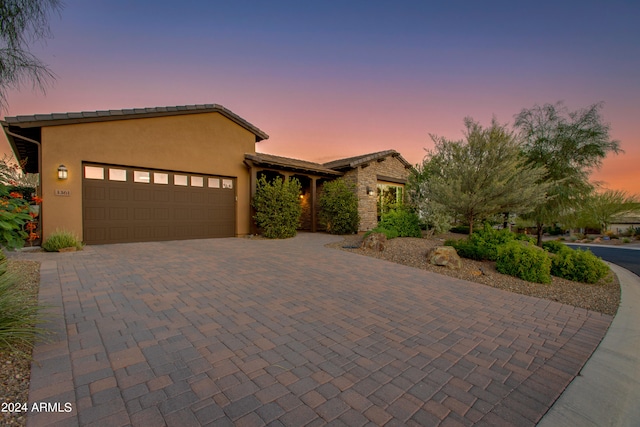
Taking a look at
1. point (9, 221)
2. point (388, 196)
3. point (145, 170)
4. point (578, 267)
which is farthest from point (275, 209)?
point (578, 267)

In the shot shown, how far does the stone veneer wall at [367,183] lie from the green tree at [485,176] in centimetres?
583

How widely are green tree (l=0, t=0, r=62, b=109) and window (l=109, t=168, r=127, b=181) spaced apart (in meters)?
4.29

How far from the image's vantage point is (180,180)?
9758 mm

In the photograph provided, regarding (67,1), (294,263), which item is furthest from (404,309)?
(67,1)

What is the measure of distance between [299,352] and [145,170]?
925 cm

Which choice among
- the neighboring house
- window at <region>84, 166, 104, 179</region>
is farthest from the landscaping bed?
the neighboring house

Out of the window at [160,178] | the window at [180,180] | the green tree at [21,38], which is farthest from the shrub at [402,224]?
the green tree at [21,38]

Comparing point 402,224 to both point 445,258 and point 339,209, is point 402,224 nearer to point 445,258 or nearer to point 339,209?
point 339,209

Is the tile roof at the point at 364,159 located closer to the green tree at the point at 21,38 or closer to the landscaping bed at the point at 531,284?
the landscaping bed at the point at 531,284

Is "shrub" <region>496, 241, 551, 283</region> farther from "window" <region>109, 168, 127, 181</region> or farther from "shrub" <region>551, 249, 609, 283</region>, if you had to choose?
"window" <region>109, 168, 127, 181</region>

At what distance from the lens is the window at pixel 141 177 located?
28.8 ft

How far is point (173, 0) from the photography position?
24.1 feet

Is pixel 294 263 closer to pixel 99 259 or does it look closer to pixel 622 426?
pixel 99 259

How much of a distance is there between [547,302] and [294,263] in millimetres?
4720
